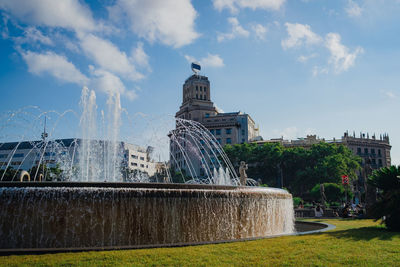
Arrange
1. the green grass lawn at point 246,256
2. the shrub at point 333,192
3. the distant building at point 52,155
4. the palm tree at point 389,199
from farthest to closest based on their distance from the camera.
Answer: the distant building at point 52,155
the shrub at point 333,192
the palm tree at point 389,199
the green grass lawn at point 246,256

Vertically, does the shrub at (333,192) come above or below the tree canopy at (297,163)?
below

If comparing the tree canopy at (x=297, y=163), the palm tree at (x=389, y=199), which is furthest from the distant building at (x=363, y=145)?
the palm tree at (x=389, y=199)

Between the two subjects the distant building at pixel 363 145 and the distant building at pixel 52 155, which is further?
the distant building at pixel 52 155

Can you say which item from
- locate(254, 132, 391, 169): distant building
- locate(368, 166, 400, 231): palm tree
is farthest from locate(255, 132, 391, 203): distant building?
locate(368, 166, 400, 231): palm tree

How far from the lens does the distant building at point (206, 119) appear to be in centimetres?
9181

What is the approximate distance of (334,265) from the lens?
7.11 meters

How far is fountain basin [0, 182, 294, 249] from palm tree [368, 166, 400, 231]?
5965 millimetres

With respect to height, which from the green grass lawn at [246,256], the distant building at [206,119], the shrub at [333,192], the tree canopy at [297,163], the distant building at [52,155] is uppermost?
the distant building at [206,119]

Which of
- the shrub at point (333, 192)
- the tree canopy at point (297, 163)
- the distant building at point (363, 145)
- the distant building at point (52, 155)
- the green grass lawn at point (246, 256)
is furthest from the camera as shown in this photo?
the distant building at point (52, 155)

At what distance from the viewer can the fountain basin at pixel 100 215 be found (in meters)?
8.93

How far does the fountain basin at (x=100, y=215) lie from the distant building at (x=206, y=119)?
78898 mm

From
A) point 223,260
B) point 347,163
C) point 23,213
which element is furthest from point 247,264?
point 347,163

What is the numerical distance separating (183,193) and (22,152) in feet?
342

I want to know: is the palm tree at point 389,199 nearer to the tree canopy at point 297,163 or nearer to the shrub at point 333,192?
the shrub at point 333,192
